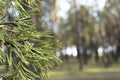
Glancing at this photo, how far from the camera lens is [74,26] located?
44156 mm

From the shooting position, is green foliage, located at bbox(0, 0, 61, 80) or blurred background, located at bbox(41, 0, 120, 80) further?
blurred background, located at bbox(41, 0, 120, 80)

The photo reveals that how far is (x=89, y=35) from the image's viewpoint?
48.3 meters

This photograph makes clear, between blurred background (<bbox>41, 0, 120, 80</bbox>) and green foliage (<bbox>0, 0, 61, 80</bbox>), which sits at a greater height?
blurred background (<bbox>41, 0, 120, 80</bbox>)

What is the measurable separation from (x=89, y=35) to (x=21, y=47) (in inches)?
1795

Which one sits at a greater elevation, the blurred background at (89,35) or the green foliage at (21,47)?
the blurred background at (89,35)

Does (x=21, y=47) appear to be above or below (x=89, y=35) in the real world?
below

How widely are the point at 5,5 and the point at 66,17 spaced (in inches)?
1933

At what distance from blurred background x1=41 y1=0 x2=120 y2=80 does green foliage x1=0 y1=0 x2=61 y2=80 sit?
1241 inches

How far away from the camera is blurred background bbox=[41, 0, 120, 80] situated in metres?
40.0

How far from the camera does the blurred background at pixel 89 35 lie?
131 ft

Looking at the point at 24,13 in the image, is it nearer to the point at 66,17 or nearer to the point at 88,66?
the point at 66,17

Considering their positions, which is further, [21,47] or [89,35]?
[89,35]

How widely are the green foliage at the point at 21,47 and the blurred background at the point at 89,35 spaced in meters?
31.5

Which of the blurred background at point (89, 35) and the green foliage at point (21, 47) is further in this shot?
the blurred background at point (89, 35)
